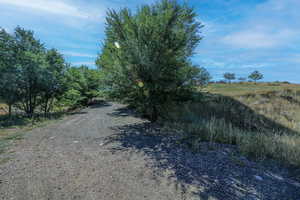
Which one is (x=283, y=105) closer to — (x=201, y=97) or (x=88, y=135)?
(x=201, y=97)

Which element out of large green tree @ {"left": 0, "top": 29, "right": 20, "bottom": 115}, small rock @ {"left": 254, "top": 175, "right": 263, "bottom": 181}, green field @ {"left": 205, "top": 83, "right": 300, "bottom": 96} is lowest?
small rock @ {"left": 254, "top": 175, "right": 263, "bottom": 181}

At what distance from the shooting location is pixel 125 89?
5.23m

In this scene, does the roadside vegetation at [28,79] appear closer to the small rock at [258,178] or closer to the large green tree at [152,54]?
the large green tree at [152,54]

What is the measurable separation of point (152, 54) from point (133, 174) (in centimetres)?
338

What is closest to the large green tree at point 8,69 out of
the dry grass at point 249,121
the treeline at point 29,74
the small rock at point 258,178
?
the treeline at point 29,74

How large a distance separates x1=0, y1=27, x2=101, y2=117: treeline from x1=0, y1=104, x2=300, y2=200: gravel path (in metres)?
3.24

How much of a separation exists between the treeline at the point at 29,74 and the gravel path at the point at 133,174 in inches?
128

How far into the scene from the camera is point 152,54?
479cm

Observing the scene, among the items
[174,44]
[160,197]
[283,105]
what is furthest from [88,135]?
[283,105]

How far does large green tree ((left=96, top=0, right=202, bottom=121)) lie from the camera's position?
475cm

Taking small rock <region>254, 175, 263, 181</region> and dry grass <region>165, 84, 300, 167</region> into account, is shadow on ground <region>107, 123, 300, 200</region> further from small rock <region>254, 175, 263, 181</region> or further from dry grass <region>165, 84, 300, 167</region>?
dry grass <region>165, 84, 300, 167</region>

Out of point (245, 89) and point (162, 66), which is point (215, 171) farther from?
point (245, 89)

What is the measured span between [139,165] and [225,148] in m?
2.35

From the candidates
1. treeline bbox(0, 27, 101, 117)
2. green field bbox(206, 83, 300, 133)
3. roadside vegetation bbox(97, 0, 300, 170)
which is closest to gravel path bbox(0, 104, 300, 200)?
roadside vegetation bbox(97, 0, 300, 170)
